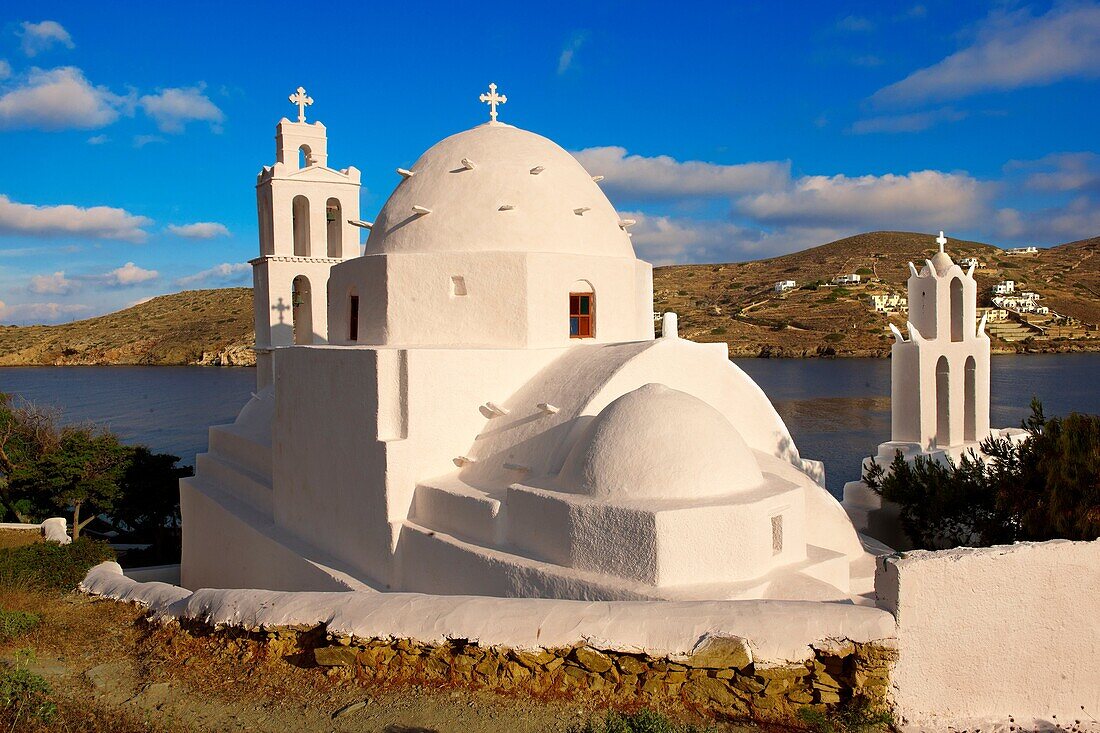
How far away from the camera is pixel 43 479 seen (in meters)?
20.5

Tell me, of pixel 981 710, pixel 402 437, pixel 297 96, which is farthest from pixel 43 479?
pixel 981 710

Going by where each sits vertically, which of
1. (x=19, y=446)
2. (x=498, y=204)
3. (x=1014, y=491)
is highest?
(x=498, y=204)

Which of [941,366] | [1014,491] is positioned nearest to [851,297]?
[941,366]

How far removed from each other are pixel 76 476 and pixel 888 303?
5139 centimetres

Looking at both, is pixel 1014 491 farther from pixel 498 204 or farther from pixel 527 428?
pixel 498 204

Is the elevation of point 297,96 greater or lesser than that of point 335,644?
greater

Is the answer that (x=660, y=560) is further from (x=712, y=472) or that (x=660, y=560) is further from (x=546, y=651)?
(x=546, y=651)

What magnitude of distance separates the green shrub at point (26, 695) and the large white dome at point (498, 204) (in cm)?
717

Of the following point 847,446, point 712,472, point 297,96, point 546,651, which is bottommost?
point 847,446

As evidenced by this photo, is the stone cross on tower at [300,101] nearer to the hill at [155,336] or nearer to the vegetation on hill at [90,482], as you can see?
the vegetation on hill at [90,482]

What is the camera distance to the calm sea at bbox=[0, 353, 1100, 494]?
34.8 metres

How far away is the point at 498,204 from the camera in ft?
36.6

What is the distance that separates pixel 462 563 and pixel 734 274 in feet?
234

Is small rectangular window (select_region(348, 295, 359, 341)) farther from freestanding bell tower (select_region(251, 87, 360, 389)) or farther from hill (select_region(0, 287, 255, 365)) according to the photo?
hill (select_region(0, 287, 255, 365))
